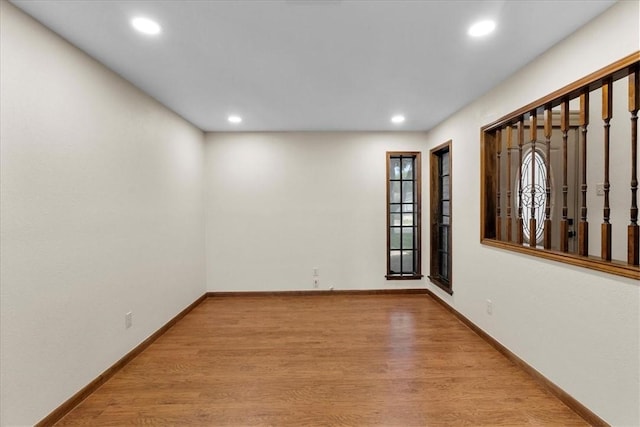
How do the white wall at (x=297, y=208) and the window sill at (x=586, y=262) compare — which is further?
the white wall at (x=297, y=208)

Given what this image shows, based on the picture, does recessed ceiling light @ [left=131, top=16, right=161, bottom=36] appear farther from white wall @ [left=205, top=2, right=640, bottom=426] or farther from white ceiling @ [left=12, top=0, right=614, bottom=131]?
white wall @ [left=205, top=2, right=640, bottom=426]

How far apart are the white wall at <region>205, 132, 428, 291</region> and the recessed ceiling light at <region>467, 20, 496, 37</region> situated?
A: 103 inches

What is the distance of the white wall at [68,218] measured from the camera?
5.49 ft

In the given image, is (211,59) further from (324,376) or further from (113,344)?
(324,376)

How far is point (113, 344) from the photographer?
245 centimetres

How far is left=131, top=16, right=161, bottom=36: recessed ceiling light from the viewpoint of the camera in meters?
1.84

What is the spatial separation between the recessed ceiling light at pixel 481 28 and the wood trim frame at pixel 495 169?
0.69 metres

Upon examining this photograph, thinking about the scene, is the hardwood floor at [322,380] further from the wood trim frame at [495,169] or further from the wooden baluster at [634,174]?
the wooden baluster at [634,174]

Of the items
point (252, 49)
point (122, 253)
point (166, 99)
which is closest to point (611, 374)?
point (252, 49)

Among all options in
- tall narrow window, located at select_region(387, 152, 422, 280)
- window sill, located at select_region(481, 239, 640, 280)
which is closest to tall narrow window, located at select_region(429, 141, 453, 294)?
tall narrow window, located at select_region(387, 152, 422, 280)

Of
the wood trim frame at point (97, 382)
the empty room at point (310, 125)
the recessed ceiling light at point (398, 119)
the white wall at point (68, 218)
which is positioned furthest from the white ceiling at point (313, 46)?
the wood trim frame at point (97, 382)

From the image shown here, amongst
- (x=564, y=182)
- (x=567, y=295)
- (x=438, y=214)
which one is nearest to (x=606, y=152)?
(x=564, y=182)

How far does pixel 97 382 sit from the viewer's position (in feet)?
7.40

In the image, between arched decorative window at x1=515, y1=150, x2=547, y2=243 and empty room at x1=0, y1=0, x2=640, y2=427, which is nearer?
empty room at x1=0, y1=0, x2=640, y2=427
